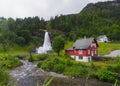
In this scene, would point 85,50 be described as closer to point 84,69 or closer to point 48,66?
point 48,66

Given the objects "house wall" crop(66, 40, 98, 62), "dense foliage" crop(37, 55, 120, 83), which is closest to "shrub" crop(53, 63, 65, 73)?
"dense foliage" crop(37, 55, 120, 83)

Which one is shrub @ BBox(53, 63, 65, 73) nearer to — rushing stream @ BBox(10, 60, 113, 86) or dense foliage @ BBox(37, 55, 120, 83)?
dense foliage @ BBox(37, 55, 120, 83)

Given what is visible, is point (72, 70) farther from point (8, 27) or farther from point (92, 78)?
point (8, 27)

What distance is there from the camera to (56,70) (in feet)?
179

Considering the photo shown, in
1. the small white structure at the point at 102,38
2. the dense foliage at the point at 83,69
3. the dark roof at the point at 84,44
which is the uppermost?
the small white structure at the point at 102,38

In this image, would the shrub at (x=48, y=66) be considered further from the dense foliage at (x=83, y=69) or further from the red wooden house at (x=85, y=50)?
the red wooden house at (x=85, y=50)

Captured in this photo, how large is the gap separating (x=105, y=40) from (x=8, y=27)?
45015 millimetres

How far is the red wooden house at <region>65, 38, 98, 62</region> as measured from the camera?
69438 mm

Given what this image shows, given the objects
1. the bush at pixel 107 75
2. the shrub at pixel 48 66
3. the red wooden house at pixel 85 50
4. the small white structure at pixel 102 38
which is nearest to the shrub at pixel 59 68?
the shrub at pixel 48 66

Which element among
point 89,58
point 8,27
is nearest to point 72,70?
point 89,58

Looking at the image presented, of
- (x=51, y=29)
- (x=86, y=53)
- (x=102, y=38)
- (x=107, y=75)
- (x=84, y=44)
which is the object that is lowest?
(x=107, y=75)

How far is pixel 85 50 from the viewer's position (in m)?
69.9

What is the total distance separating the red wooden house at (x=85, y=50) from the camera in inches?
2734

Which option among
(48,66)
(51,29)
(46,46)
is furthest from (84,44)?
(51,29)
